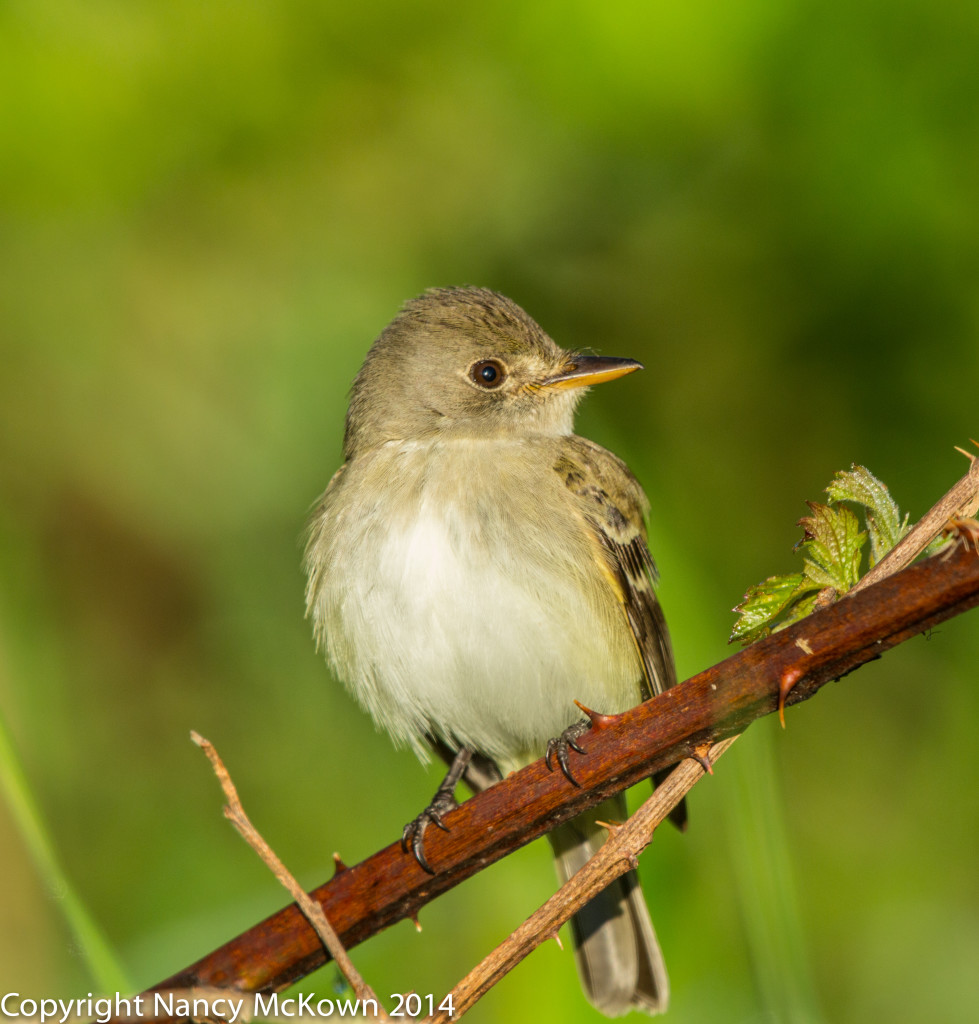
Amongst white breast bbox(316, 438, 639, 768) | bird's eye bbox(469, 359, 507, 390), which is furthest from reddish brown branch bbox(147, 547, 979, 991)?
bird's eye bbox(469, 359, 507, 390)

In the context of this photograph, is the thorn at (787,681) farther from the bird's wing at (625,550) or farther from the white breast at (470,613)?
the bird's wing at (625,550)

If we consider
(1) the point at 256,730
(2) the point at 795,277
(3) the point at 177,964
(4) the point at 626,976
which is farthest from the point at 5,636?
(2) the point at 795,277

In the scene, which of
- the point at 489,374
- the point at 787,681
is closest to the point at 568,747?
the point at 787,681

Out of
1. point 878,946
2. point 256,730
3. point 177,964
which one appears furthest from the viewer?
point 256,730

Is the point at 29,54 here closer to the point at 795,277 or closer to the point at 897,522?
the point at 795,277

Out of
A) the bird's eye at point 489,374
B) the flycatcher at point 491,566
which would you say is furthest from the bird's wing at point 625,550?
the bird's eye at point 489,374

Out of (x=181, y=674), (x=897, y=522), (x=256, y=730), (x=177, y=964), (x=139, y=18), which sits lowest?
(x=897, y=522)
